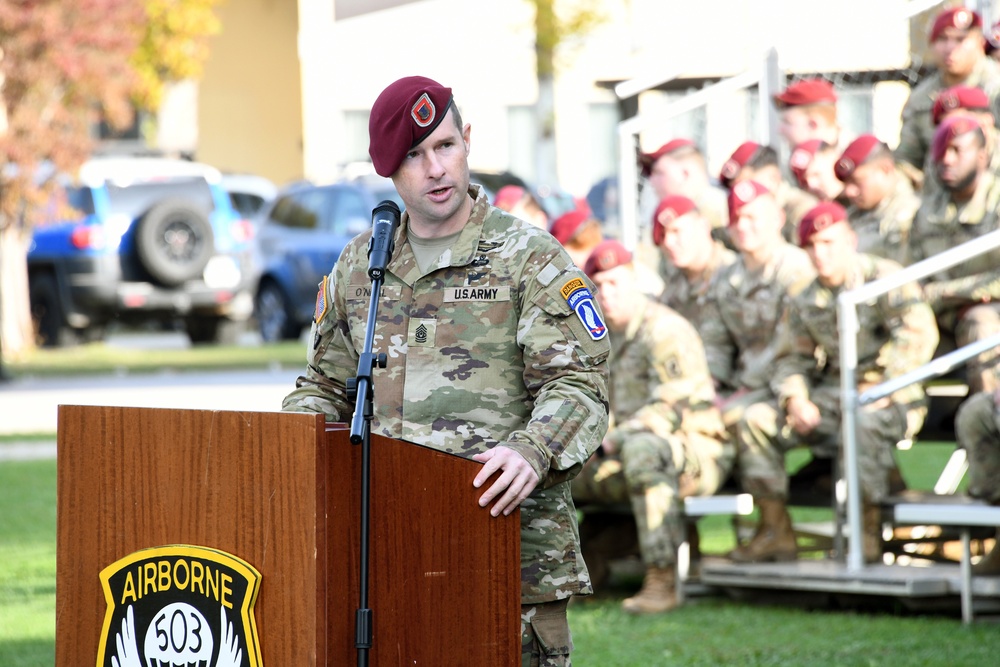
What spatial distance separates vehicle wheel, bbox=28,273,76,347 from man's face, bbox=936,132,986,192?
51.8ft

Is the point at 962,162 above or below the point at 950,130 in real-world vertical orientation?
below

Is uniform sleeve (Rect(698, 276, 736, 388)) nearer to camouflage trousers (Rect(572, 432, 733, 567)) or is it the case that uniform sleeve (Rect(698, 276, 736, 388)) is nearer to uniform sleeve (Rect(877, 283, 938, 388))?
camouflage trousers (Rect(572, 432, 733, 567))

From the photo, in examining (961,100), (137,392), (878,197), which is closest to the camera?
(961,100)

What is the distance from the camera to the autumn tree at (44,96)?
1850 cm

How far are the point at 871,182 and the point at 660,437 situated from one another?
1808 millimetres

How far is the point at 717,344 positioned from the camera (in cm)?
777

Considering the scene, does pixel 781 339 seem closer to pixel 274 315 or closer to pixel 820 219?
pixel 820 219

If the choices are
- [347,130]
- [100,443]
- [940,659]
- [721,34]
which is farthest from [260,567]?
[347,130]

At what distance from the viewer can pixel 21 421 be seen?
13.7m

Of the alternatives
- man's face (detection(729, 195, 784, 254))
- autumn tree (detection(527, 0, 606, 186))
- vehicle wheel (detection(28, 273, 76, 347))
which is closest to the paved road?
vehicle wheel (detection(28, 273, 76, 347))

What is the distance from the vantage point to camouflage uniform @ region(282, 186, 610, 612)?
327 centimetres

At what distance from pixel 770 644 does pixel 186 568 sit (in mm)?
3708

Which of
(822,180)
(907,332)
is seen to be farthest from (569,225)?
(907,332)

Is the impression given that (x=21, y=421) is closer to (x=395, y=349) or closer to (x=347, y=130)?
(x=395, y=349)
